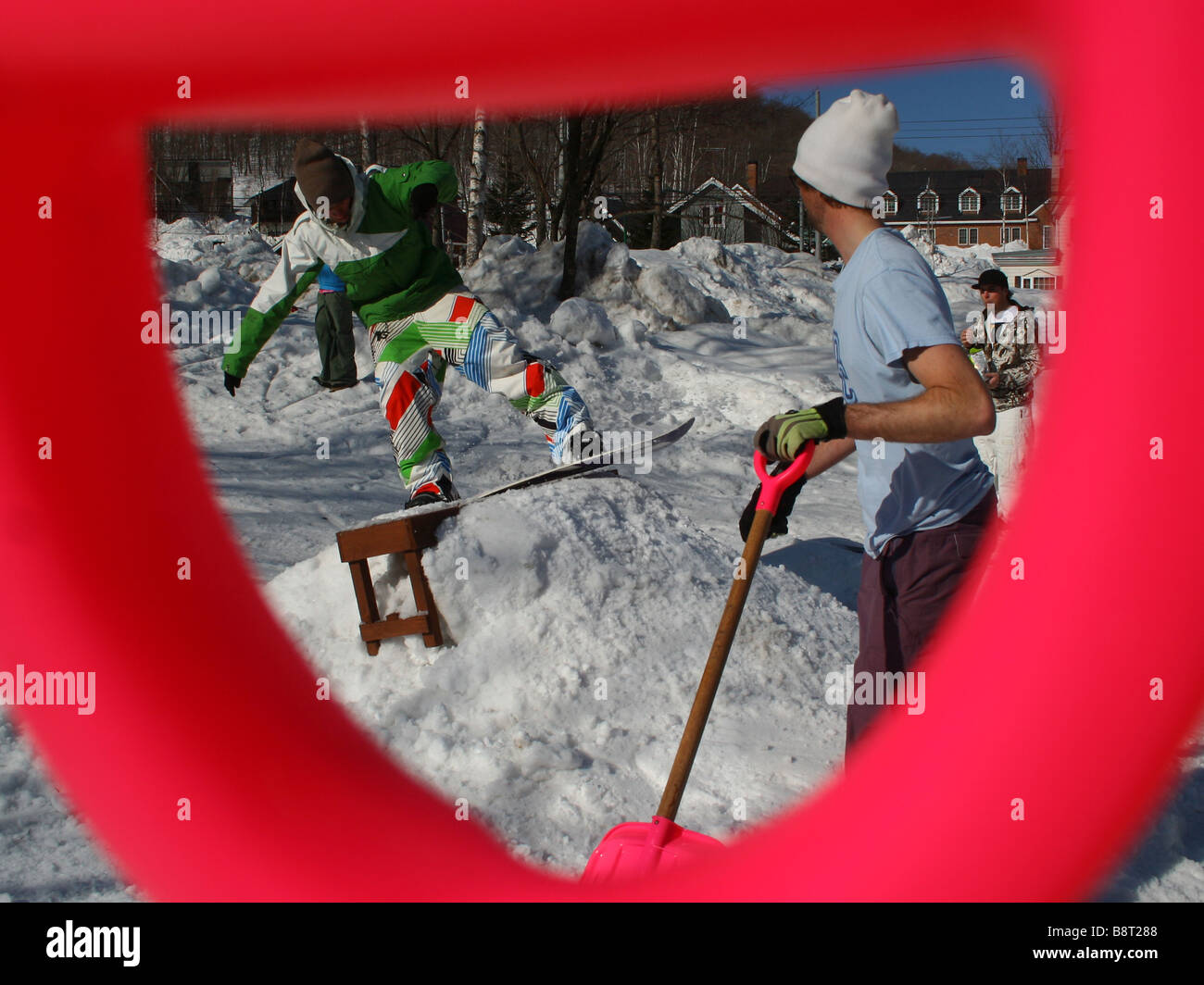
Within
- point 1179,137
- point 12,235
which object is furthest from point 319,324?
point 1179,137

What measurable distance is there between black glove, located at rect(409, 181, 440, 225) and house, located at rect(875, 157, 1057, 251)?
142 ft

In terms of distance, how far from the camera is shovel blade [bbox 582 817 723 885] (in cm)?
213

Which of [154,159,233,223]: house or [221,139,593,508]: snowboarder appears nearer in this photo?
[221,139,593,508]: snowboarder

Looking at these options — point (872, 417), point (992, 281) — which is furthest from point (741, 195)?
point (872, 417)

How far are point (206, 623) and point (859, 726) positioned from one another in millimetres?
1913

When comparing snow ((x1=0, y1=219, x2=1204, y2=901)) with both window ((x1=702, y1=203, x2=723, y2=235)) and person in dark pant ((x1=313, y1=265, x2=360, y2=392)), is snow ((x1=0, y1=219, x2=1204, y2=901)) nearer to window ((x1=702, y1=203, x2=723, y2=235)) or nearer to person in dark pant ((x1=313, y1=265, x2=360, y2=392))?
person in dark pant ((x1=313, y1=265, x2=360, y2=392))

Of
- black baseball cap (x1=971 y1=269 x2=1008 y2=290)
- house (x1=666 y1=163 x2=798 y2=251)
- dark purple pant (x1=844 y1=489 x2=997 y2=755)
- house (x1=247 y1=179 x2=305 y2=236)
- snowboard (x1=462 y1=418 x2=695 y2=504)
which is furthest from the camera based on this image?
house (x1=666 y1=163 x2=798 y2=251)

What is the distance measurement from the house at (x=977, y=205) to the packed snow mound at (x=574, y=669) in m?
43.6

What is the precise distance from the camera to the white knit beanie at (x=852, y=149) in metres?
2.05

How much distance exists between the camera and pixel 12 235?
114 inches

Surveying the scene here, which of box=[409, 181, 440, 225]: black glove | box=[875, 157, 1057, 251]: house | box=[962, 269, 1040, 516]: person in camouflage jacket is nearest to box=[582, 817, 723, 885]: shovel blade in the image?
box=[409, 181, 440, 225]: black glove

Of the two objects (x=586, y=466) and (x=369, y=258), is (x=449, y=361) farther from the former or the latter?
(x=586, y=466)

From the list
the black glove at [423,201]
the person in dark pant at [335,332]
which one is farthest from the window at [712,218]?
the person in dark pant at [335,332]

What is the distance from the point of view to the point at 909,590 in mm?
2082
